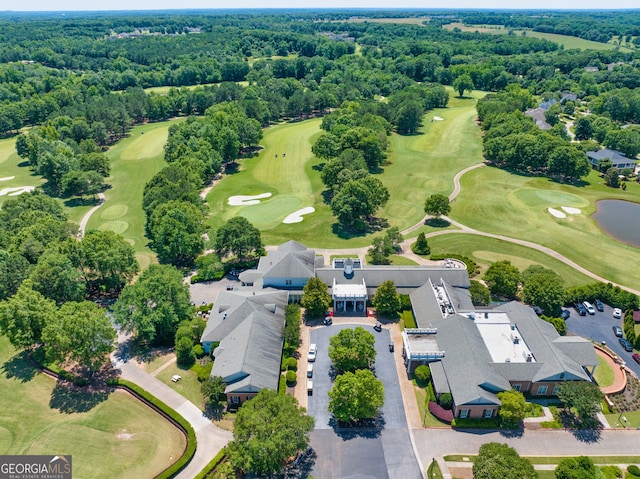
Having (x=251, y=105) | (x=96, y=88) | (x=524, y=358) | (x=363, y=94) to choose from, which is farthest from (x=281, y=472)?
(x=96, y=88)

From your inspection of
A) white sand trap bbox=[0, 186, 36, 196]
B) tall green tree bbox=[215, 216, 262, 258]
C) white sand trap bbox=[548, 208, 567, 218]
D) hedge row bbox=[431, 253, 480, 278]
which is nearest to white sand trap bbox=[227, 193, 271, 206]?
tall green tree bbox=[215, 216, 262, 258]

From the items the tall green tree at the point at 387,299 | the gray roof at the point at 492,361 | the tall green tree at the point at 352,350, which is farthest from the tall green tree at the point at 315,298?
the gray roof at the point at 492,361

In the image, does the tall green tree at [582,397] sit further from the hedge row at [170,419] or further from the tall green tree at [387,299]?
the hedge row at [170,419]

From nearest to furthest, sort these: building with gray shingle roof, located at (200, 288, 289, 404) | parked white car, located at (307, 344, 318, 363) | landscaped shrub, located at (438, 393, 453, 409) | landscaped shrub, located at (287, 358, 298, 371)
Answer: landscaped shrub, located at (438, 393, 453, 409), building with gray shingle roof, located at (200, 288, 289, 404), landscaped shrub, located at (287, 358, 298, 371), parked white car, located at (307, 344, 318, 363)

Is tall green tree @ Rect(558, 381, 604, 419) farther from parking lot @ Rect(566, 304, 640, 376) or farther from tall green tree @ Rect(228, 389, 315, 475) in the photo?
tall green tree @ Rect(228, 389, 315, 475)

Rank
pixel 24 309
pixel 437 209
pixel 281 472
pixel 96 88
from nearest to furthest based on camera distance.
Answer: pixel 281 472 → pixel 24 309 → pixel 437 209 → pixel 96 88

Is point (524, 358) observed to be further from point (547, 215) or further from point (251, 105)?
point (251, 105)

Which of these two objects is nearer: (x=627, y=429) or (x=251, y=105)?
(x=627, y=429)
